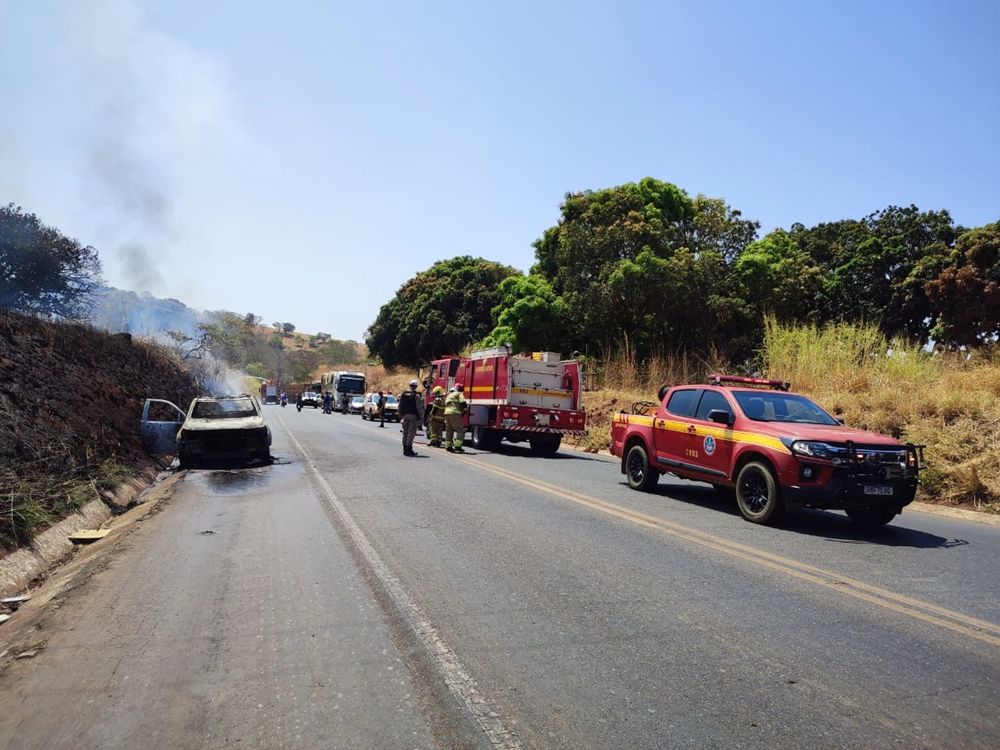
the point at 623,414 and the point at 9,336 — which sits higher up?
the point at 9,336

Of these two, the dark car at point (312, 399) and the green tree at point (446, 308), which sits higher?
the green tree at point (446, 308)

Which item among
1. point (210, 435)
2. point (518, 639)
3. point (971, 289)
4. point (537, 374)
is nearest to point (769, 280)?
point (971, 289)

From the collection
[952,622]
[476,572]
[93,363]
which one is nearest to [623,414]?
[476,572]

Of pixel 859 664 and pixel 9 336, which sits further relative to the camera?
pixel 9 336

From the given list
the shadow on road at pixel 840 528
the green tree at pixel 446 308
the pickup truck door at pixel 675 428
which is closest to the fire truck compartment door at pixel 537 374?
the pickup truck door at pixel 675 428

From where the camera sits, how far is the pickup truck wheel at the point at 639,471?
11203 millimetres

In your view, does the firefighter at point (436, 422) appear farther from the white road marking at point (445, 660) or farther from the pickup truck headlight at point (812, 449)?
the pickup truck headlight at point (812, 449)

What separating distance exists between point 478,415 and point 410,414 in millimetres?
2996

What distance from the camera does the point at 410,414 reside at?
16984mm

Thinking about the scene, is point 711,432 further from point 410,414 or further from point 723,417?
point 410,414

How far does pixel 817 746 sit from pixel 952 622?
8.00 feet

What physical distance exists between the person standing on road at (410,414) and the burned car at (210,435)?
316 cm

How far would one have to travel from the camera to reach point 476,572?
19.7 ft

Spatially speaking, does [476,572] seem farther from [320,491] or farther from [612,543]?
[320,491]
